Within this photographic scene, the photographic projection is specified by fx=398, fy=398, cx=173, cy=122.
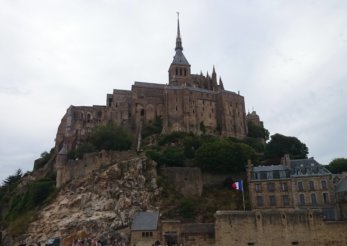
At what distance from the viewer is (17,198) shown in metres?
64.8

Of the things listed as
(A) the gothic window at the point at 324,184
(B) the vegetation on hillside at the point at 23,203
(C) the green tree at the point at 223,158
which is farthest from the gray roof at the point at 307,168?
(B) the vegetation on hillside at the point at 23,203

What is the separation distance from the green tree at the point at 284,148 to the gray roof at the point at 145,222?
95.2 feet

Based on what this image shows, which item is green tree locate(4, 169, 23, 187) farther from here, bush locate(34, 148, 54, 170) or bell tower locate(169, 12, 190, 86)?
bell tower locate(169, 12, 190, 86)

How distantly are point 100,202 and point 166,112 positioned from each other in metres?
29.8

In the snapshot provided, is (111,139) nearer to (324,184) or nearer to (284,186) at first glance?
(284,186)

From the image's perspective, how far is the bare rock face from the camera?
4781cm

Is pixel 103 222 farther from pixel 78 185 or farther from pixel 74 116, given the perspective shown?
pixel 74 116

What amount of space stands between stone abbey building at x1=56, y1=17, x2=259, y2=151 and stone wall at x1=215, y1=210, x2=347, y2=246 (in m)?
39.1

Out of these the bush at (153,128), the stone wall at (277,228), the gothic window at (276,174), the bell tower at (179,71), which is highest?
the bell tower at (179,71)

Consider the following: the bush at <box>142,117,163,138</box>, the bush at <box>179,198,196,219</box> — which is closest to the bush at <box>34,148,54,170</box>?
the bush at <box>142,117,163,138</box>

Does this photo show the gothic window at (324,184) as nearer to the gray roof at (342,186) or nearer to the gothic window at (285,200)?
the gray roof at (342,186)

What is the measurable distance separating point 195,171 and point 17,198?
30705mm

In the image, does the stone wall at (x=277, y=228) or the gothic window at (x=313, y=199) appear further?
the gothic window at (x=313, y=199)

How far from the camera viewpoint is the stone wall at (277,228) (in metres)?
36.8
